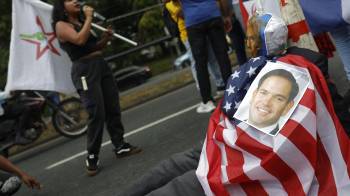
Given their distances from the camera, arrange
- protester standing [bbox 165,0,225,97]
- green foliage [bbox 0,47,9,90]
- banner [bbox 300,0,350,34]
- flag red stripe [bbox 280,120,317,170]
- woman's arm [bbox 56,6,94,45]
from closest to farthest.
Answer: flag red stripe [bbox 280,120,317,170]
banner [bbox 300,0,350,34]
woman's arm [bbox 56,6,94,45]
protester standing [bbox 165,0,225,97]
green foliage [bbox 0,47,9,90]

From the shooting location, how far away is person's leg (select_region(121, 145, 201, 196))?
8.59 feet

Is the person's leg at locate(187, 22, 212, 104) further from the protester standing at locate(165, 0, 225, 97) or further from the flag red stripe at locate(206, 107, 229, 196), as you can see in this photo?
the flag red stripe at locate(206, 107, 229, 196)

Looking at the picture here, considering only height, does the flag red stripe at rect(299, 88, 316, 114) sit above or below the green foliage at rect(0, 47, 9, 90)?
above

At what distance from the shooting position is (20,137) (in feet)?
24.5

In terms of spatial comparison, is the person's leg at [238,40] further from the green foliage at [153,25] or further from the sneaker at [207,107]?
the green foliage at [153,25]

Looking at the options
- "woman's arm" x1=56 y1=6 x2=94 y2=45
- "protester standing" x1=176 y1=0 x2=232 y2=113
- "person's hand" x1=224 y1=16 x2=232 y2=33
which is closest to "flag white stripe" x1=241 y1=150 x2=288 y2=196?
"woman's arm" x1=56 y1=6 x2=94 y2=45

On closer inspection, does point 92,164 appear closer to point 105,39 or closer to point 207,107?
point 105,39

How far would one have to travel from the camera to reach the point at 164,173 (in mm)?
2662

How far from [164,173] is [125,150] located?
278 cm

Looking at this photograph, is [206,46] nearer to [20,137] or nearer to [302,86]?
[20,137]

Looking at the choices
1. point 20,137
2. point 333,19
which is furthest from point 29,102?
point 333,19

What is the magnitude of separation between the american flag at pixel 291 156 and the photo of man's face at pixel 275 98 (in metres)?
0.02

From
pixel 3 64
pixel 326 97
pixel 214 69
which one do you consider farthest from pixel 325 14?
pixel 3 64

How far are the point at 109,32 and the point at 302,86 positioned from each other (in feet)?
10.3
